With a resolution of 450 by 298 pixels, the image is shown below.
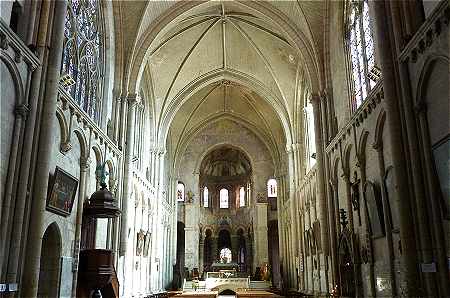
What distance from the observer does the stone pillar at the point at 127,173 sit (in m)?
18.7

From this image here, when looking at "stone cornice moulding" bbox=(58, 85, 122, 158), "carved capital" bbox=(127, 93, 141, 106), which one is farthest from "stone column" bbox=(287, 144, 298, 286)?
"stone cornice moulding" bbox=(58, 85, 122, 158)

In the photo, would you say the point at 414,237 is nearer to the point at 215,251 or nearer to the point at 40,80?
the point at 40,80

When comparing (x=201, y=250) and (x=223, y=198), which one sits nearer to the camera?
(x=201, y=250)

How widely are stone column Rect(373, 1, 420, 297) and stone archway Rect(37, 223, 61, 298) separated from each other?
950 centimetres

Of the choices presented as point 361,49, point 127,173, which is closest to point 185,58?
point 127,173

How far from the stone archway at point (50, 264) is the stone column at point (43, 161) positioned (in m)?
2.24

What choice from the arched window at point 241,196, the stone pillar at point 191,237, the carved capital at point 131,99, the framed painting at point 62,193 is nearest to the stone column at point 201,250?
the stone pillar at point 191,237

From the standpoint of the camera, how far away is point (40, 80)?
11.3 metres

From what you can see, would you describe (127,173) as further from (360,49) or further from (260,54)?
(260,54)

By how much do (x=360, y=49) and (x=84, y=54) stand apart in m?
10.3

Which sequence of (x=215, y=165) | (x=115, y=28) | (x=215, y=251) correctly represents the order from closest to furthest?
(x=115, y=28) < (x=215, y=251) < (x=215, y=165)

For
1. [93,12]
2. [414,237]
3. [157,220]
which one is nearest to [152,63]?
[93,12]

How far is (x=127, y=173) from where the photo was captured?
19703 millimetres

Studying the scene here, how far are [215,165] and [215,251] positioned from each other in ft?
29.1
